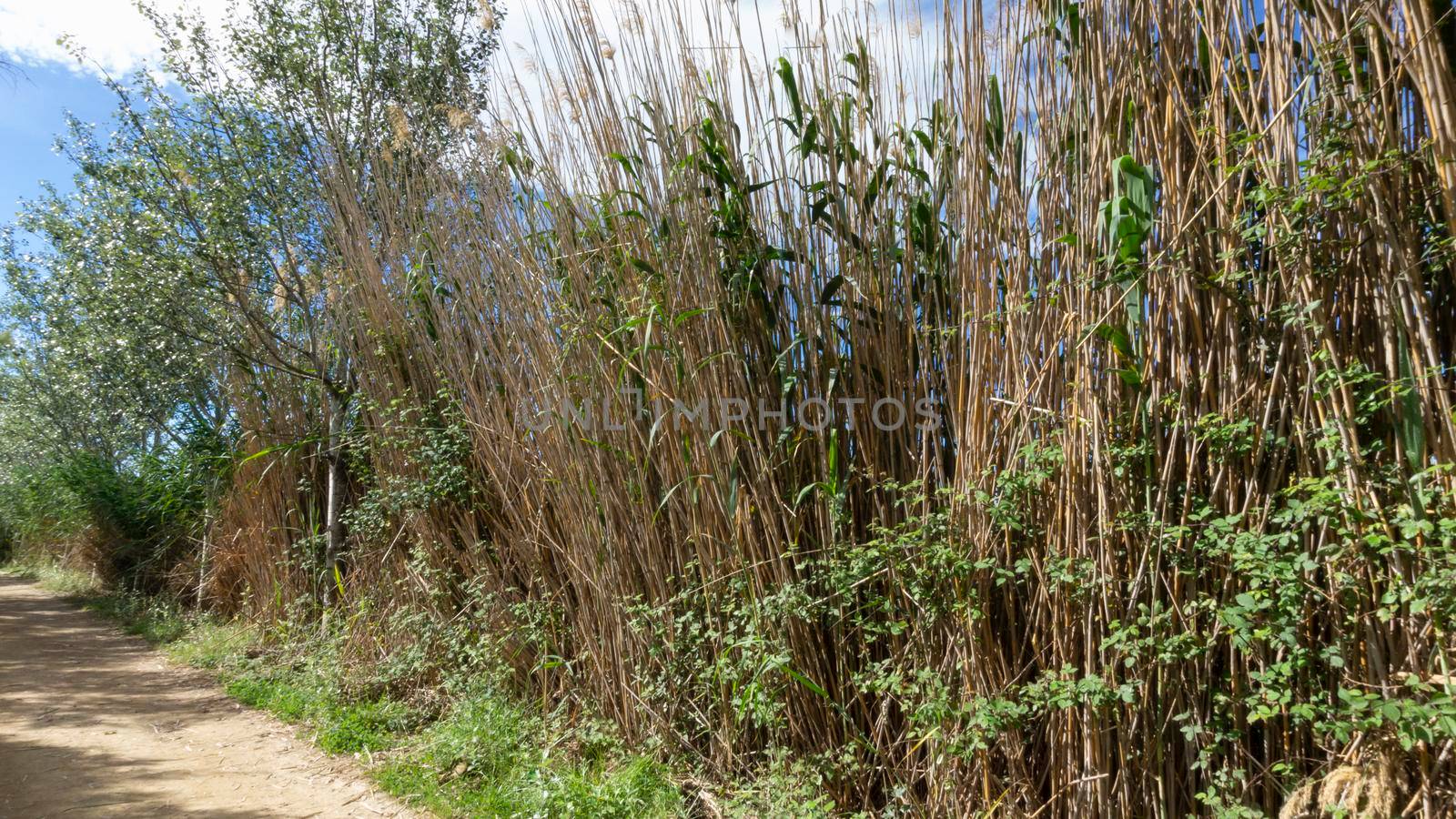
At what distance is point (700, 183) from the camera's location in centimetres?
278

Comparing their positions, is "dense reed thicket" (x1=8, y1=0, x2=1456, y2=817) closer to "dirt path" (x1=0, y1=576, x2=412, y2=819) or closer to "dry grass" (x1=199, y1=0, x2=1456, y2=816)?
"dry grass" (x1=199, y1=0, x2=1456, y2=816)

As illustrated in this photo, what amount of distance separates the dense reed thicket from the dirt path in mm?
872

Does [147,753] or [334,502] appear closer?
[147,753]

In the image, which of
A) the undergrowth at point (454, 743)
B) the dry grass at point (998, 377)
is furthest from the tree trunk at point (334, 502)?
the dry grass at point (998, 377)

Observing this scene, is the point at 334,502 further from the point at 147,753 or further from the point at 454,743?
the point at 454,743

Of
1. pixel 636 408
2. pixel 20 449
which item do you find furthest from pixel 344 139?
pixel 20 449

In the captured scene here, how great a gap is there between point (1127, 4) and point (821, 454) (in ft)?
4.52

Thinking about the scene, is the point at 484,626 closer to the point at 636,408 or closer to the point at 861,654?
the point at 636,408

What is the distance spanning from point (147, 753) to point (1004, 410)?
Result: 3967mm

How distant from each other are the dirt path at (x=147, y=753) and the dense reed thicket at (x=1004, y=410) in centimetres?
87

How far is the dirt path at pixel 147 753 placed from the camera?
326 cm

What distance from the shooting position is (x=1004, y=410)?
2.20 meters

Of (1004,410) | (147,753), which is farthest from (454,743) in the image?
(1004,410)

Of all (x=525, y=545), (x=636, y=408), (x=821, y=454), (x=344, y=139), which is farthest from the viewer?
(x=344, y=139)
